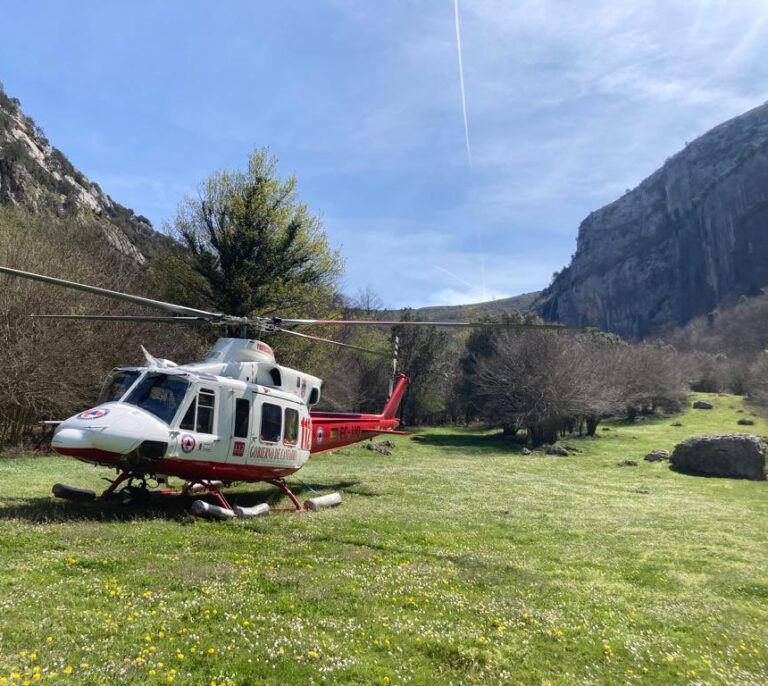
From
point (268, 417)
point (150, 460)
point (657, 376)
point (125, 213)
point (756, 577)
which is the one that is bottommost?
point (756, 577)

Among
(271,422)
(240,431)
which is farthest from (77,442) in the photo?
(271,422)

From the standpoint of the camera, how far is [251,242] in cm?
2902

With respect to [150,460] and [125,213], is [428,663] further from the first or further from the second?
[125,213]

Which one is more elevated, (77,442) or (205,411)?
(205,411)

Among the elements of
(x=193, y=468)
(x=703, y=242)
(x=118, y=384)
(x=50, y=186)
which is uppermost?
(x=703, y=242)

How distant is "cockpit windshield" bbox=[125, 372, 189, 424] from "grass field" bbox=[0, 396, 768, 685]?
2119 millimetres

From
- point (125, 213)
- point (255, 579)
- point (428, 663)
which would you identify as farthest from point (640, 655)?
point (125, 213)

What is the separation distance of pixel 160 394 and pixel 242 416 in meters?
1.87

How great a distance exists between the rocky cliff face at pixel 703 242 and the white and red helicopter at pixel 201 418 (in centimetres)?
16819

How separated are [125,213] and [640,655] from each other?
101298 millimetres

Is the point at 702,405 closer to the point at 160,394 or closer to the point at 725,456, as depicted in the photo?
the point at 725,456

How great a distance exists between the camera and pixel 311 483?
1711cm

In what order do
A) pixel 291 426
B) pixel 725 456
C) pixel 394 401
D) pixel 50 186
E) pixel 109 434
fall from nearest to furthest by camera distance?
pixel 109 434, pixel 291 426, pixel 394 401, pixel 725 456, pixel 50 186

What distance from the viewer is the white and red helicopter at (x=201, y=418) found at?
9289mm
